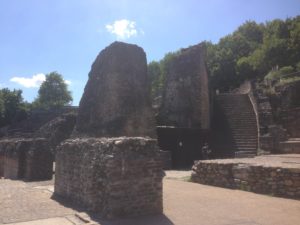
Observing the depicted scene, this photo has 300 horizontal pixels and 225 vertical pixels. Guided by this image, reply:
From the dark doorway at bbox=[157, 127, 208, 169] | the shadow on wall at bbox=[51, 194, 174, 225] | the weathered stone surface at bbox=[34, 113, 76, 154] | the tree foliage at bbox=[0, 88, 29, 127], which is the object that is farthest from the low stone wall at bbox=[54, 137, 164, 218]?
the tree foliage at bbox=[0, 88, 29, 127]

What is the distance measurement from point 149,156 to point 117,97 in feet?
24.4

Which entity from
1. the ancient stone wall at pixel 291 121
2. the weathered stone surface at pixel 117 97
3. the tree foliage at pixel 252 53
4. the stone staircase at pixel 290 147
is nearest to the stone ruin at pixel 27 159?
the weathered stone surface at pixel 117 97

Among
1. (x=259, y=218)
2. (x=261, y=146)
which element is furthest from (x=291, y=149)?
(x=259, y=218)

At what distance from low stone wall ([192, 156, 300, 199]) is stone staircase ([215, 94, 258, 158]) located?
544cm

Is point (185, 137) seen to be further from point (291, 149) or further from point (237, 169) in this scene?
point (237, 169)

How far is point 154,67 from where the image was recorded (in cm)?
5866

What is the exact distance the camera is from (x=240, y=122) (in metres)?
21.8

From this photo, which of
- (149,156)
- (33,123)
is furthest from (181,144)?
(33,123)

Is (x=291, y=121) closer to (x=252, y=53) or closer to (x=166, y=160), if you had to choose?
(x=166, y=160)

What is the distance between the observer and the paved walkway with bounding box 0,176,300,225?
6.34 meters

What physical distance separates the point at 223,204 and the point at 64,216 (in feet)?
11.4

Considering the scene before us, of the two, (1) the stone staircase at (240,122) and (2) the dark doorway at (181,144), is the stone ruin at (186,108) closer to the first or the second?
(2) the dark doorway at (181,144)

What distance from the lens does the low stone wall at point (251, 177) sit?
8.44 m

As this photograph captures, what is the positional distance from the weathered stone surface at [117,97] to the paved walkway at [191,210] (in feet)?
15.0
